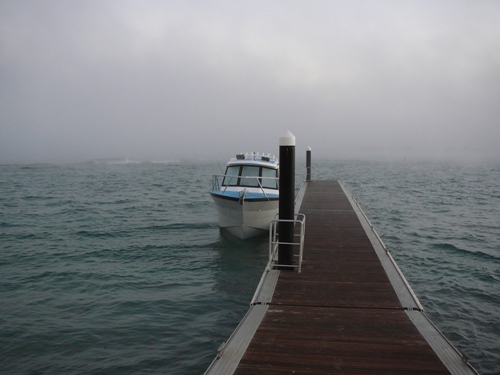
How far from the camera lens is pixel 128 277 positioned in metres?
12.6

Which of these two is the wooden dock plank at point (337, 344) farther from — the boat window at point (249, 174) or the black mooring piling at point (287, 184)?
the boat window at point (249, 174)

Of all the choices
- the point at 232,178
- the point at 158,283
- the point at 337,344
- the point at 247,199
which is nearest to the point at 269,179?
the point at 232,178

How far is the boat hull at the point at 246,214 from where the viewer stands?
16.1m

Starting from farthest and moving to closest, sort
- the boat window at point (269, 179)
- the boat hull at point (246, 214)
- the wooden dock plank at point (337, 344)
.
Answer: the boat window at point (269, 179), the boat hull at point (246, 214), the wooden dock plank at point (337, 344)

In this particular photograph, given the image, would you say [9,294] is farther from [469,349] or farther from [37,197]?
[37,197]

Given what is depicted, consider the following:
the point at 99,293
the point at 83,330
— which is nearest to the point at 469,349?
the point at 83,330

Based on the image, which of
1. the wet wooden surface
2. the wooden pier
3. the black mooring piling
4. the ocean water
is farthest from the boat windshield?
the black mooring piling

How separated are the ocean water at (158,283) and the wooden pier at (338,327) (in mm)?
1879

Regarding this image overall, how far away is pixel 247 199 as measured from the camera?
1595 cm

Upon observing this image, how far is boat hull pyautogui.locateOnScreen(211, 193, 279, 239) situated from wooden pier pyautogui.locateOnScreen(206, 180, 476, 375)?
19.3ft

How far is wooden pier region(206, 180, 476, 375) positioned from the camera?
5285 mm

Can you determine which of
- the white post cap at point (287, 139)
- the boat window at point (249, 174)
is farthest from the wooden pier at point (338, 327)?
the boat window at point (249, 174)

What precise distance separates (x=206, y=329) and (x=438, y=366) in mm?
5220

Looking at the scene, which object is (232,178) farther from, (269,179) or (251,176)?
(269,179)
